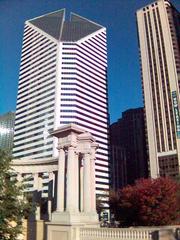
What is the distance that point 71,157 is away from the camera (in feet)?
58.6

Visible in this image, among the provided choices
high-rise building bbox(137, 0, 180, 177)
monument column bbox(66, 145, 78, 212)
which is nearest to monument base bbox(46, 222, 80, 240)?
monument column bbox(66, 145, 78, 212)

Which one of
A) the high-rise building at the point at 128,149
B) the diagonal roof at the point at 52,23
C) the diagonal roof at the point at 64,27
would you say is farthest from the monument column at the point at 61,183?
the diagonal roof at the point at 52,23

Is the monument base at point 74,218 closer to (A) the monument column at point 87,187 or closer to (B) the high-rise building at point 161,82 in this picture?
(A) the monument column at point 87,187

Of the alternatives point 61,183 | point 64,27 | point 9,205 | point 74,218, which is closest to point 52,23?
point 64,27

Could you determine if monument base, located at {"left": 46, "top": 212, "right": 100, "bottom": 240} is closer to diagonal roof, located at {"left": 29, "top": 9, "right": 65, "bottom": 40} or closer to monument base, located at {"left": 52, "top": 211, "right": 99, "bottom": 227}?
monument base, located at {"left": 52, "top": 211, "right": 99, "bottom": 227}

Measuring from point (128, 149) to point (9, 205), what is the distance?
12344 cm

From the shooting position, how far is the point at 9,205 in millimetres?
11234

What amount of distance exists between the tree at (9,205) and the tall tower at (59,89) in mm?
76173

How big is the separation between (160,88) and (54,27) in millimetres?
63345

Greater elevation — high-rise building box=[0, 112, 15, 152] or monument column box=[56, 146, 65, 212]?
high-rise building box=[0, 112, 15, 152]

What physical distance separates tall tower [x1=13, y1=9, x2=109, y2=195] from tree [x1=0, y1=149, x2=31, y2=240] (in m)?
76.2

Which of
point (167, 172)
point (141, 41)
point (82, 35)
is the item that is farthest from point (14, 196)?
point (82, 35)

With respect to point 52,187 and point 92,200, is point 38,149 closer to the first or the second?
point 52,187

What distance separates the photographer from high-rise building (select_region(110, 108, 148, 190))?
12038 cm
